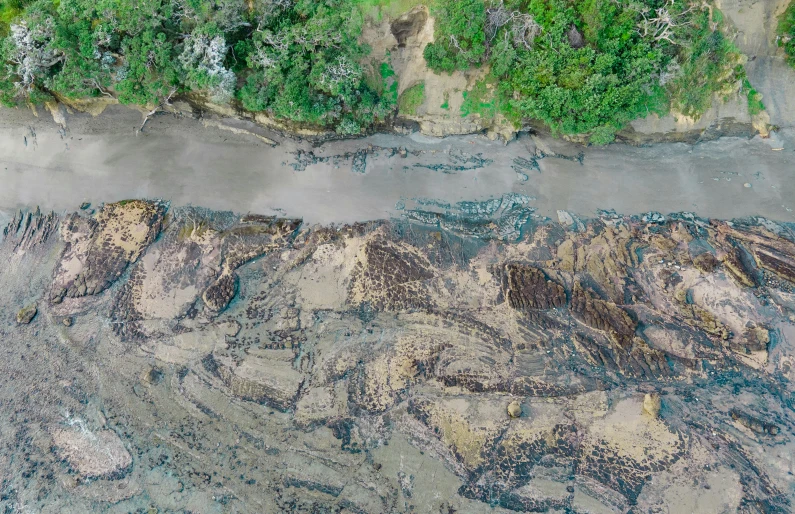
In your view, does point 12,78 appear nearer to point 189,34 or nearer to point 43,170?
point 43,170

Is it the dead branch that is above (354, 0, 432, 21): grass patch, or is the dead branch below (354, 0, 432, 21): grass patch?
below

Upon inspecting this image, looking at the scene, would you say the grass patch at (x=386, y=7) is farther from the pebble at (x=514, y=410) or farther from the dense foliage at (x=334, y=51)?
the pebble at (x=514, y=410)

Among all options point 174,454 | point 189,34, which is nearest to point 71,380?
point 174,454

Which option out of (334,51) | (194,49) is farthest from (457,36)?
(194,49)

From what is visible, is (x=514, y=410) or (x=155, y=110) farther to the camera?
(x=155, y=110)

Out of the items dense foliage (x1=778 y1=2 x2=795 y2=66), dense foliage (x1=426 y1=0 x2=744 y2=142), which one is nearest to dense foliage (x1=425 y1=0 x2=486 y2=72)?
dense foliage (x1=426 y1=0 x2=744 y2=142)

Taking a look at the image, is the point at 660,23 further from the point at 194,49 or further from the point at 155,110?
the point at 155,110

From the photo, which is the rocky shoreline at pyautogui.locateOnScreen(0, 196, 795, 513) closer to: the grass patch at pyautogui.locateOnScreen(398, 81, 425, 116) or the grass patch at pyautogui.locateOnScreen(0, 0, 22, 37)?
the grass patch at pyautogui.locateOnScreen(398, 81, 425, 116)
